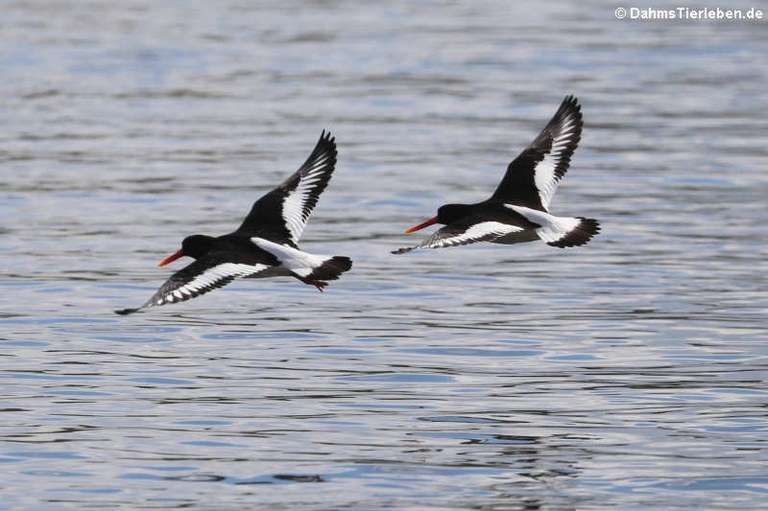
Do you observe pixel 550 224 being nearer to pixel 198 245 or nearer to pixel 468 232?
pixel 468 232

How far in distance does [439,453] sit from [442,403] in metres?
1.17

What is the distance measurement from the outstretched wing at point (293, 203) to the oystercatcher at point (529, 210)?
0.73 m

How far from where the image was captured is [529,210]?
1255cm

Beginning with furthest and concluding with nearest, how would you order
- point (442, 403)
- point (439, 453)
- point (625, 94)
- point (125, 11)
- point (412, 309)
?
point (125, 11)
point (625, 94)
point (412, 309)
point (442, 403)
point (439, 453)

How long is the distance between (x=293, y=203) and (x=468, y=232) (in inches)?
56.3

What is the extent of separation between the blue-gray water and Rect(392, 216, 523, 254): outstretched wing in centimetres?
87

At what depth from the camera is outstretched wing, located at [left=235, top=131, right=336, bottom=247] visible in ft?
40.4

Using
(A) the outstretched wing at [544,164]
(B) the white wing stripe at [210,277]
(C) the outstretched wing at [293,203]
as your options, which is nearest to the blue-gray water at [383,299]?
(B) the white wing stripe at [210,277]

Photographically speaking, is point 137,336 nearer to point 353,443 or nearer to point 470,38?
point 353,443

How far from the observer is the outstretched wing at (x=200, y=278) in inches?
418

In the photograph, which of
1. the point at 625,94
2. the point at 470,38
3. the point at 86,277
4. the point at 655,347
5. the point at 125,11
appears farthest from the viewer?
the point at 125,11

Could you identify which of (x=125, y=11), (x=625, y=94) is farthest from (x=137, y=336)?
(x=125, y=11)

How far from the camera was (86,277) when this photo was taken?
14.9 meters

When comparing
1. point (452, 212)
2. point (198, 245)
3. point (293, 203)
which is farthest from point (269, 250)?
point (452, 212)
